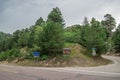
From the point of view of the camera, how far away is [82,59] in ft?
121

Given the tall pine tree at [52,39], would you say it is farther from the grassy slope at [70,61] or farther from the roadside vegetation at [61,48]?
the grassy slope at [70,61]

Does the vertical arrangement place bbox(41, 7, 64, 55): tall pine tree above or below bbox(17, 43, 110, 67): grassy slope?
above

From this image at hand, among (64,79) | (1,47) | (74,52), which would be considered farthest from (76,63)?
(1,47)

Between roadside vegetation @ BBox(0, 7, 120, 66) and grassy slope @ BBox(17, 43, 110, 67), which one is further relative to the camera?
roadside vegetation @ BBox(0, 7, 120, 66)

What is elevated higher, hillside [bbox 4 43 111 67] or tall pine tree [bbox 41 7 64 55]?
tall pine tree [bbox 41 7 64 55]

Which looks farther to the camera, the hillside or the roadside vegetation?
the roadside vegetation

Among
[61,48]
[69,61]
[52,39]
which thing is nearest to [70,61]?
[69,61]

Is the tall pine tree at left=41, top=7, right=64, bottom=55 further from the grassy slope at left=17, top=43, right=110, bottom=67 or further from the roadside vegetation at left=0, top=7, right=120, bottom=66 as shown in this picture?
the grassy slope at left=17, top=43, right=110, bottom=67

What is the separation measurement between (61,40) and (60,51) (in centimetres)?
194

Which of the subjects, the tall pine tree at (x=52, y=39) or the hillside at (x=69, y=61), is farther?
the tall pine tree at (x=52, y=39)

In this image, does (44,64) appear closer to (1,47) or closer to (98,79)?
(98,79)

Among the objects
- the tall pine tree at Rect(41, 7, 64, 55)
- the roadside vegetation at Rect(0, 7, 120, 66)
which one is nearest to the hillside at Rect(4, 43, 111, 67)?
the roadside vegetation at Rect(0, 7, 120, 66)

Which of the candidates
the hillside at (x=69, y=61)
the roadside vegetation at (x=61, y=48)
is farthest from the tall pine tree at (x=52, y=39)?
the hillside at (x=69, y=61)

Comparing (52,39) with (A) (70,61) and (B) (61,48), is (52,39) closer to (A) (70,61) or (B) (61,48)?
(B) (61,48)
